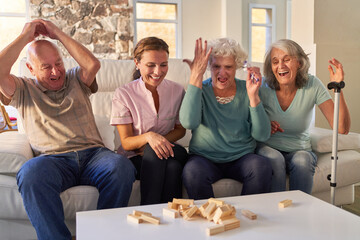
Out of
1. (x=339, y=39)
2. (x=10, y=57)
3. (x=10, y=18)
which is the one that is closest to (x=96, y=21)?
(x=10, y=18)

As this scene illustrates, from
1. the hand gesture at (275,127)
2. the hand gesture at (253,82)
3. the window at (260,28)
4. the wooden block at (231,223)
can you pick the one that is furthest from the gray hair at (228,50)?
the window at (260,28)

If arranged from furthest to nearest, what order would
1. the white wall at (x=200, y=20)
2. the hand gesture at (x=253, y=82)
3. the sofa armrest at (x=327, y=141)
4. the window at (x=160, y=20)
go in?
the white wall at (x=200, y=20), the window at (x=160, y=20), the sofa armrest at (x=327, y=141), the hand gesture at (x=253, y=82)

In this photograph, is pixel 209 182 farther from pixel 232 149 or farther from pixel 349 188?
pixel 349 188

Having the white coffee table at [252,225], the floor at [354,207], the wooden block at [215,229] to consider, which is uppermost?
the wooden block at [215,229]

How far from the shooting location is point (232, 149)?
1.72 meters

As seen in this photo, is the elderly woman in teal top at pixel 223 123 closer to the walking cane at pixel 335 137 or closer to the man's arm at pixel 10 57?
the walking cane at pixel 335 137

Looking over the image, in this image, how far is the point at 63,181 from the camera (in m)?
1.55

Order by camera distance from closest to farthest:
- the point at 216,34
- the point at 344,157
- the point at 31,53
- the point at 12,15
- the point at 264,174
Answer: the point at 264,174
the point at 31,53
the point at 344,157
the point at 12,15
the point at 216,34

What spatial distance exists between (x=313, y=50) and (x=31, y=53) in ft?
8.06

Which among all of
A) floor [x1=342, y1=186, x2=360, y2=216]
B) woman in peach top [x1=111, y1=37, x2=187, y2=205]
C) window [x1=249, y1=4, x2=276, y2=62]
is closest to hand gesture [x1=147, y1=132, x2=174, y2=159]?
woman in peach top [x1=111, y1=37, x2=187, y2=205]

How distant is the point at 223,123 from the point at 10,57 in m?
1.05

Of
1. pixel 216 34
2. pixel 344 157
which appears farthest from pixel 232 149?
pixel 216 34

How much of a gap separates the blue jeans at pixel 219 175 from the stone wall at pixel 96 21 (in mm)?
4346

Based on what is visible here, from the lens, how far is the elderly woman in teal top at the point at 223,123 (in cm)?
160
